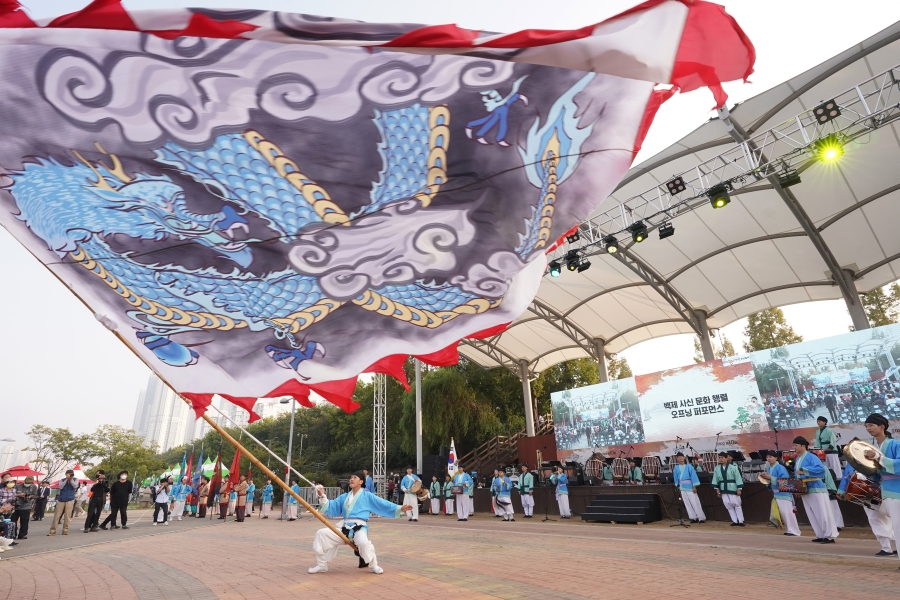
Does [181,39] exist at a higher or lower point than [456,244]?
higher

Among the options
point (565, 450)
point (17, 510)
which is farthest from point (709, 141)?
point (17, 510)

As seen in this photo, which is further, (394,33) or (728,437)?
(728,437)

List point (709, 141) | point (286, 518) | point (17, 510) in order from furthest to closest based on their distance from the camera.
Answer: point (286, 518)
point (709, 141)
point (17, 510)

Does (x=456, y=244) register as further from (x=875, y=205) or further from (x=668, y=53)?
(x=875, y=205)

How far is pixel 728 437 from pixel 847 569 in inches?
422

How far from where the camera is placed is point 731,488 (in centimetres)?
1138

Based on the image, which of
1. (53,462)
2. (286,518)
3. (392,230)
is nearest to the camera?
(392,230)

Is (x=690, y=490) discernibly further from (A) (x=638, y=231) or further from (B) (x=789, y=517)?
(A) (x=638, y=231)

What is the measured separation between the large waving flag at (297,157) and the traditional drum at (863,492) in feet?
20.1

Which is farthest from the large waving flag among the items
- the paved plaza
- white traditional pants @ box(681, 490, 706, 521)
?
white traditional pants @ box(681, 490, 706, 521)

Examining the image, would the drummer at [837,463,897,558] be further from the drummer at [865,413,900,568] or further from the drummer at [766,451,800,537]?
the drummer at [766,451,800,537]

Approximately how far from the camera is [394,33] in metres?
2.59

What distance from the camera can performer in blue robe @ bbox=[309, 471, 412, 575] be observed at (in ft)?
20.6

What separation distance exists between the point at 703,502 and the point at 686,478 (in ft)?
4.46
